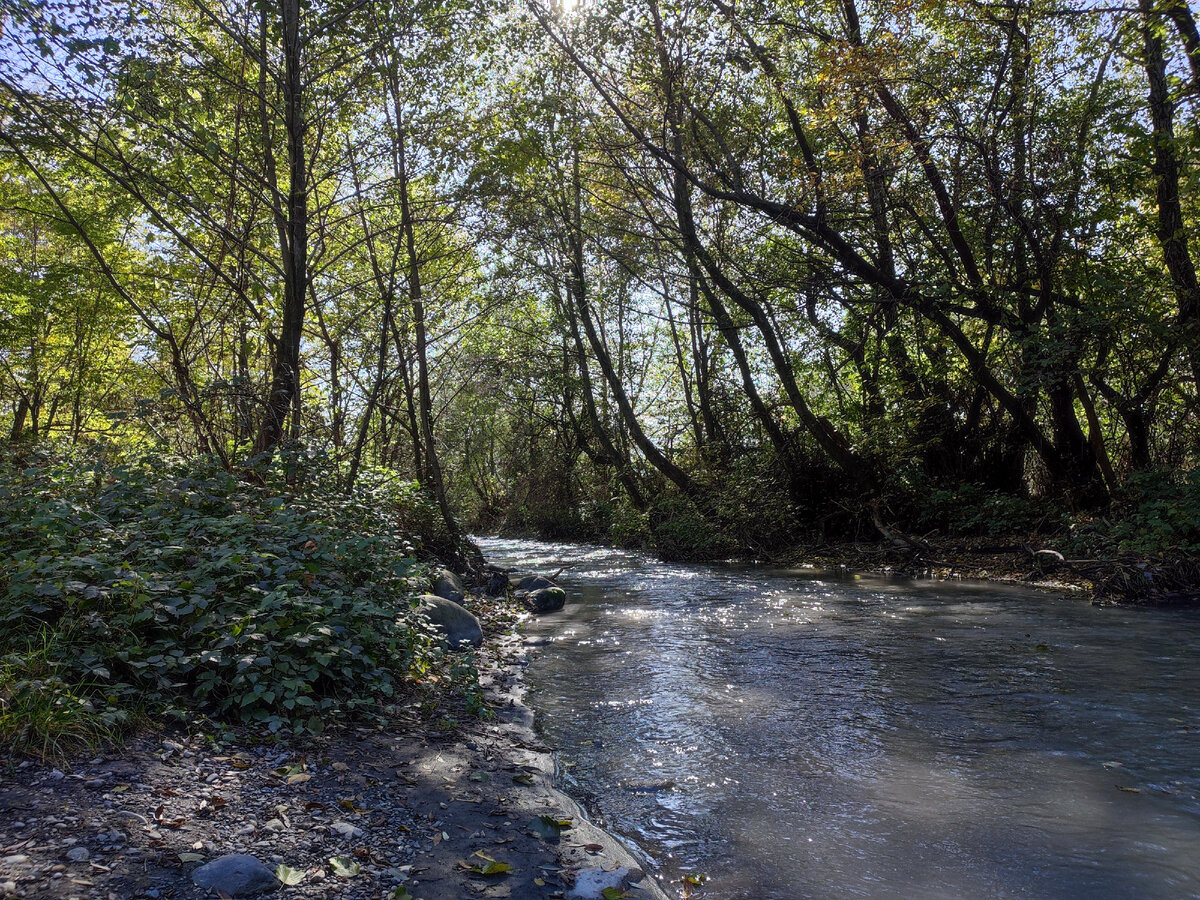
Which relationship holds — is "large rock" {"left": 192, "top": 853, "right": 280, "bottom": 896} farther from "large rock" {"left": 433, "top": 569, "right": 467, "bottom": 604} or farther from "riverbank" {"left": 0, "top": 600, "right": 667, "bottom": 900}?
"large rock" {"left": 433, "top": 569, "right": 467, "bottom": 604}

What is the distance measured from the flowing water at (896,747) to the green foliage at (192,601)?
153 cm

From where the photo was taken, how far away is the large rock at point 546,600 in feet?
34.6

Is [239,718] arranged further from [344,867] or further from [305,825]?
[344,867]

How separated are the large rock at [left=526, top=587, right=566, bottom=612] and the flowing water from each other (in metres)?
1.74

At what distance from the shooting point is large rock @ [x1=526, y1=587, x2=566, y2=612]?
1055cm

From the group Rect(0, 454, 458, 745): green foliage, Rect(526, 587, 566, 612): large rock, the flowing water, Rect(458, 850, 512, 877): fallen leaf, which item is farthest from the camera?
Rect(526, 587, 566, 612): large rock

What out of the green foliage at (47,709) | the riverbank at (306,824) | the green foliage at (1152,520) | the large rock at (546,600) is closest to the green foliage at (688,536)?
the large rock at (546,600)

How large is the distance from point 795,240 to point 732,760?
12439 millimetres

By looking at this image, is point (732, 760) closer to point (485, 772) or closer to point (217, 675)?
point (485, 772)

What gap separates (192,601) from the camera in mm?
4027

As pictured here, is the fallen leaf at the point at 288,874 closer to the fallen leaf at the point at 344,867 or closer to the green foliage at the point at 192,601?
the fallen leaf at the point at 344,867

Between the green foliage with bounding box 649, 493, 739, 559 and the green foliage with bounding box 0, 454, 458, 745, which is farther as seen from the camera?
the green foliage with bounding box 649, 493, 739, 559

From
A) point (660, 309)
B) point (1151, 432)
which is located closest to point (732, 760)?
point (1151, 432)

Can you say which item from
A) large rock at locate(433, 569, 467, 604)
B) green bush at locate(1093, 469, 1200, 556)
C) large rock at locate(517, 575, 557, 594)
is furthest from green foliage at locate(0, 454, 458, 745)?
green bush at locate(1093, 469, 1200, 556)
